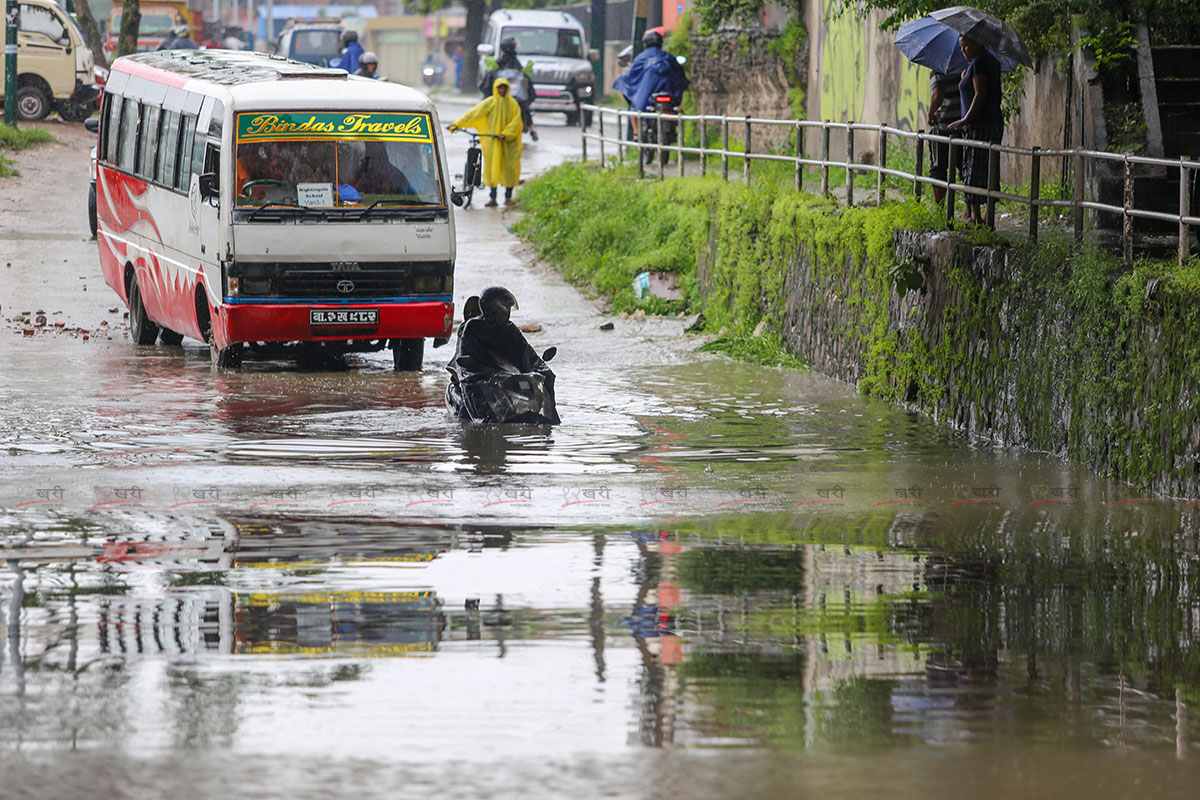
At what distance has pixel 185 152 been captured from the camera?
55.0 ft

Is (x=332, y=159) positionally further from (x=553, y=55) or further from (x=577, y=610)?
(x=553, y=55)

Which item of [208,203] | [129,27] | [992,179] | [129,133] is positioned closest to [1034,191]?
[992,179]

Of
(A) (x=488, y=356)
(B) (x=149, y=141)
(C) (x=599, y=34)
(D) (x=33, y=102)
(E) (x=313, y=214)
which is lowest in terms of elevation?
(A) (x=488, y=356)

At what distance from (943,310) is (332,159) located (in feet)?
16.9

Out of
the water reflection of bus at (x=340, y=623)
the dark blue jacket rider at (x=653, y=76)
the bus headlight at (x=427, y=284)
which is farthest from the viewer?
the dark blue jacket rider at (x=653, y=76)

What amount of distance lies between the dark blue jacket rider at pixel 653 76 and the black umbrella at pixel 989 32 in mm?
11491

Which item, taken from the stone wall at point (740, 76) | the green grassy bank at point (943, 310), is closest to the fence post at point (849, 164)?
the green grassy bank at point (943, 310)

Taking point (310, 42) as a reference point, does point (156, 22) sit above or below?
above

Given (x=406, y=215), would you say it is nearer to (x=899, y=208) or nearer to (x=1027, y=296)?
(x=899, y=208)

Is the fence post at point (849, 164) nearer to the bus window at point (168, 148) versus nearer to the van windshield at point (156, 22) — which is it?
the bus window at point (168, 148)

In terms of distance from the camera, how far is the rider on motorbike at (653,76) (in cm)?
2602

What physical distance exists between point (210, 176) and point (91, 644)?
9.25 metres

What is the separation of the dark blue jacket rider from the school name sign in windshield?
34.1 feet

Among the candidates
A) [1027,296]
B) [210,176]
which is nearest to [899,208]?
[1027,296]
